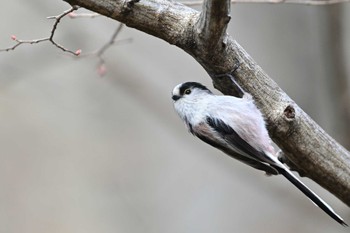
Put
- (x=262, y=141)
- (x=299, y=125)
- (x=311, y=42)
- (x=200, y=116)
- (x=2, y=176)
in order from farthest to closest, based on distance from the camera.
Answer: (x=2, y=176)
(x=311, y=42)
(x=200, y=116)
(x=262, y=141)
(x=299, y=125)

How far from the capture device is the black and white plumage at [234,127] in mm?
1878

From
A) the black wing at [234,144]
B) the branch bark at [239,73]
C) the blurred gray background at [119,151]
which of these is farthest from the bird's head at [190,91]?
the blurred gray background at [119,151]

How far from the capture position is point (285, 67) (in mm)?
4383

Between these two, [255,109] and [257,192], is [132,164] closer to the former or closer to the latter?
[257,192]

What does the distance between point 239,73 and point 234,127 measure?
34cm

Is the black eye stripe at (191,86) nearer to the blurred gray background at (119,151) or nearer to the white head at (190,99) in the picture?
the white head at (190,99)

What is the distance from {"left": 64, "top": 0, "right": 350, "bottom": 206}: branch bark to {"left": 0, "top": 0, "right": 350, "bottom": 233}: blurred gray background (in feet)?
8.20

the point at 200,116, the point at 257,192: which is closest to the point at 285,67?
the point at 257,192

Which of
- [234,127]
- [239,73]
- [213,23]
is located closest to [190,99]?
[234,127]

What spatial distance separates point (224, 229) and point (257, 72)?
3.11 metres

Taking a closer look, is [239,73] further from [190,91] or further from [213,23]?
[190,91]

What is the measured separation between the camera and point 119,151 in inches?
188

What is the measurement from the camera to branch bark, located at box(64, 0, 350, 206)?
171 centimetres

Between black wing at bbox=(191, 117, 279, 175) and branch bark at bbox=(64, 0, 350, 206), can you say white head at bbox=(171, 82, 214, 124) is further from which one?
branch bark at bbox=(64, 0, 350, 206)
